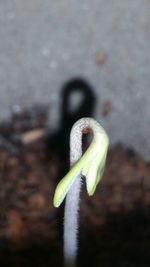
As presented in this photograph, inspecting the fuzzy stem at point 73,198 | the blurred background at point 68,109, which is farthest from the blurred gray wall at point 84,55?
the fuzzy stem at point 73,198

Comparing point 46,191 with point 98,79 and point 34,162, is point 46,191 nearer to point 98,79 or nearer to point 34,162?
point 34,162

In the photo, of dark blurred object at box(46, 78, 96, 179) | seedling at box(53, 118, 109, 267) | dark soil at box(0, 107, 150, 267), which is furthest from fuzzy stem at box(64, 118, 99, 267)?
dark blurred object at box(46, 78, 96, 179)

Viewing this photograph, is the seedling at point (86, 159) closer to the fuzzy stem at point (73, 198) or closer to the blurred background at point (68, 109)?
the fuzzy stem at point (73, 198)

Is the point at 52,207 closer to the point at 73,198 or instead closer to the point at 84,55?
the point at 84,55

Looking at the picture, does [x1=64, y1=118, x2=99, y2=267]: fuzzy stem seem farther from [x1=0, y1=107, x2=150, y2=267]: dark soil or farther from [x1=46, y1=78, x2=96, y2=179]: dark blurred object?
[x1=46, y1=78, x2=96, y2=179]: dark blurred object

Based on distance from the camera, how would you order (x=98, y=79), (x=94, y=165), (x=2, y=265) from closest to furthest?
(x=94, y=165) < (x=2, y=265) < (x=98, y=79)

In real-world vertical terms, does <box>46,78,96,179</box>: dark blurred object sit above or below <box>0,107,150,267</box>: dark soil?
above

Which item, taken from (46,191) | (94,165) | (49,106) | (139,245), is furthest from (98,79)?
(94,165)

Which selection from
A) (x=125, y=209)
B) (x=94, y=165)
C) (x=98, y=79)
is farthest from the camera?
(x=98, y=79)
